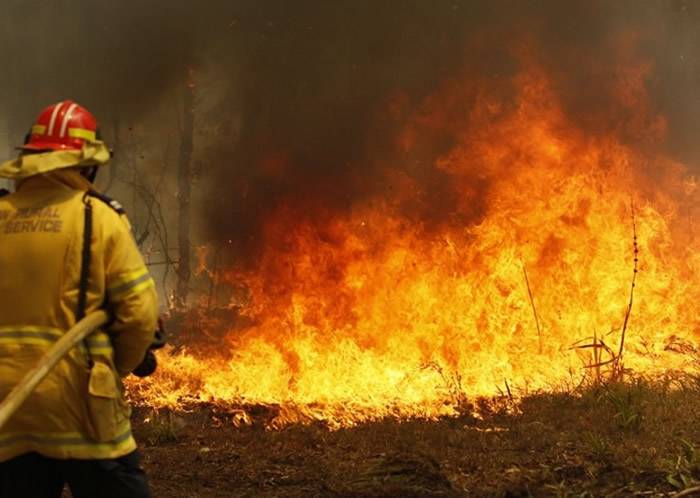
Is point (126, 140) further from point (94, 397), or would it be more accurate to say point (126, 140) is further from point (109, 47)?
point (94, 397)

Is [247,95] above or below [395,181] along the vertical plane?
above

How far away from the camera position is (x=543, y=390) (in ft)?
22.4

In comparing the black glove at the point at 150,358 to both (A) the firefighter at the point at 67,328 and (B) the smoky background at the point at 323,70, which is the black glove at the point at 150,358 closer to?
(A) the firefighter at the point at 67,328

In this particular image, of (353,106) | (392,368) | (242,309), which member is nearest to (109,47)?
(353,106)

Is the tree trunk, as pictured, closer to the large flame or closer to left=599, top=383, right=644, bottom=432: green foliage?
the large flame

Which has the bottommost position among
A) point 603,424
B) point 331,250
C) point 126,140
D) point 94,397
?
point 603,424

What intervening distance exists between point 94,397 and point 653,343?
22.6ft

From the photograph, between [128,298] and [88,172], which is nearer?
[128,298]

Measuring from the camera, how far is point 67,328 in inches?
107

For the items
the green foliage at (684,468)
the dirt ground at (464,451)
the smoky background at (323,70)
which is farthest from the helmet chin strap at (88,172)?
the smoky background at (323,70)

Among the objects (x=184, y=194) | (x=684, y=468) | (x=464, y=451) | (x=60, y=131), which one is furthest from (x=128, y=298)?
(x=184, y=194)

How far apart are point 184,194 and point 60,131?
447 inches

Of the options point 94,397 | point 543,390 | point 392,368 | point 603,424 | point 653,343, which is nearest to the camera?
point 94,397

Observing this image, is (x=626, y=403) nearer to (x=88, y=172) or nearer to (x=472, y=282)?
(x=472, y=282)
